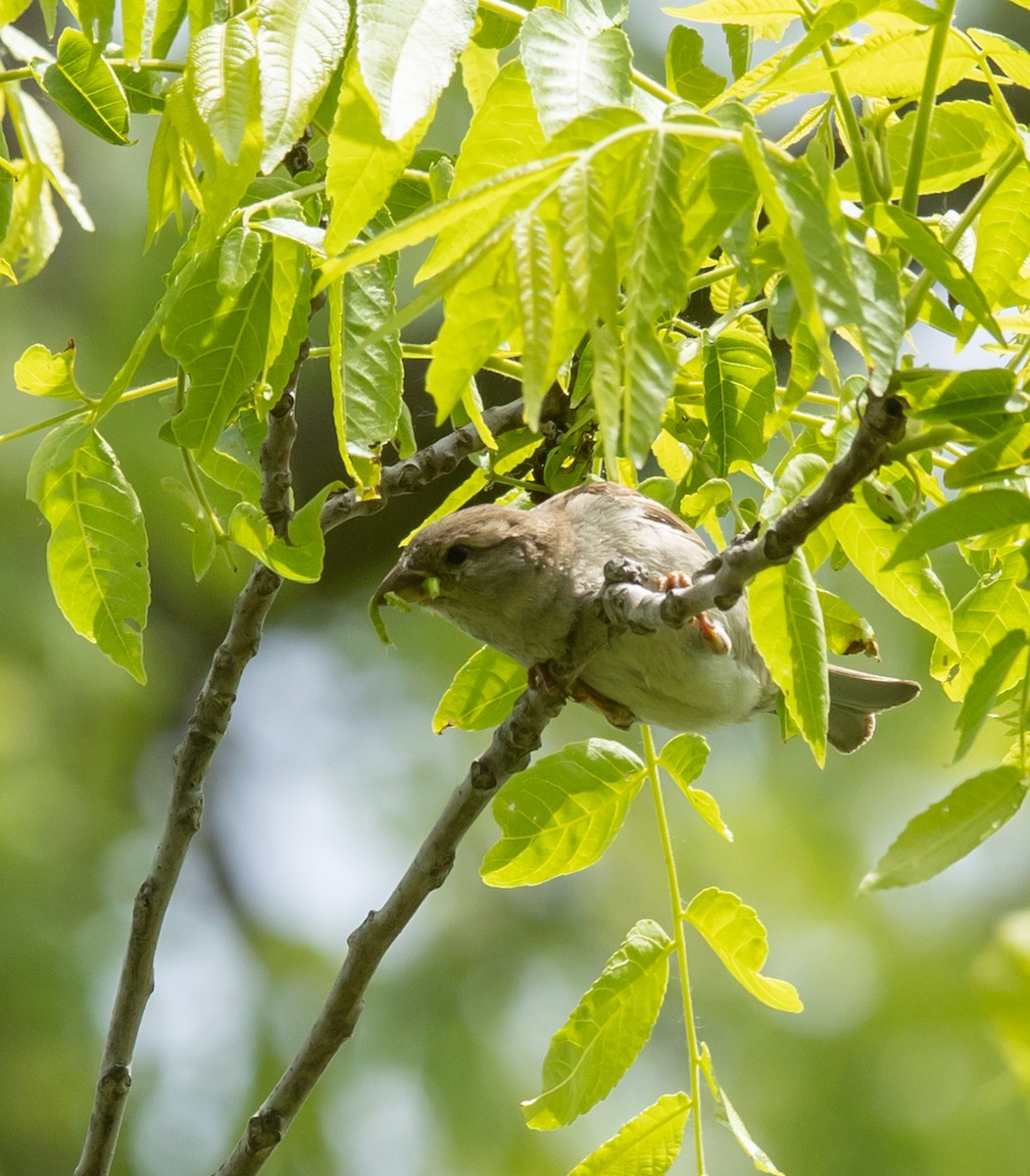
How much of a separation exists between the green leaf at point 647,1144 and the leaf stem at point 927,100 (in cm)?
158

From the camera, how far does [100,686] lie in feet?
23.8

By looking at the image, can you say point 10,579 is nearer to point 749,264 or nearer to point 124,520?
point 124,520

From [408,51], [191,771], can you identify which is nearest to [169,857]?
[191,771]

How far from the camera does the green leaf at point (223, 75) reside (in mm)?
1748

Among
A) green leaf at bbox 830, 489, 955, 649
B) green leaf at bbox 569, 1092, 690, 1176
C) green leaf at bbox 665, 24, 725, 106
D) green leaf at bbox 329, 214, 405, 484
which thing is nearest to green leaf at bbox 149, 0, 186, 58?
green leaf at bbox 329, 214, 405, 484

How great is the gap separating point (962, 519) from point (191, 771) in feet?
6.17

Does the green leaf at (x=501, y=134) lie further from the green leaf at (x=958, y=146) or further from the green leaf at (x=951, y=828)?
the green leaf at (x=951, y=828)

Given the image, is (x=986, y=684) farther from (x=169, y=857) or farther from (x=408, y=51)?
(x=169, y=857)

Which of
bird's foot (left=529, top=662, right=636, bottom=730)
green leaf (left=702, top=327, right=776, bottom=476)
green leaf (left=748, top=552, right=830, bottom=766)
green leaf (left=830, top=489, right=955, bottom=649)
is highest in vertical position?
green leaf (left=702, top=327, right=776, bottom=476)

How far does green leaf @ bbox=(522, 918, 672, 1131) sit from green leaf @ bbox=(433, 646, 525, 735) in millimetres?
738

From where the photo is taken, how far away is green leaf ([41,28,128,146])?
6.84 ft

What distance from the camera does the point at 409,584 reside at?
357cm

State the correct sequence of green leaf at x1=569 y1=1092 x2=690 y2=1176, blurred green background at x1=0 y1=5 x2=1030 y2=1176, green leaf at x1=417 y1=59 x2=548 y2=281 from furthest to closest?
1. blurred green background at x1=0 y1=5 x2=1030 y2=1176
2. green leaf at x1=569 y1=1092 x2=690 y2=1176
3. green leaf at x1=417 y1=59 x2=548 y2=281

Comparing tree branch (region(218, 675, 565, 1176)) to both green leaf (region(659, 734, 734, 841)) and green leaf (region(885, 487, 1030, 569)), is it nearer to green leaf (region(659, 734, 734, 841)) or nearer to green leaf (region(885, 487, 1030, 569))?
green leaf (region(659, 734, 734, 841))
